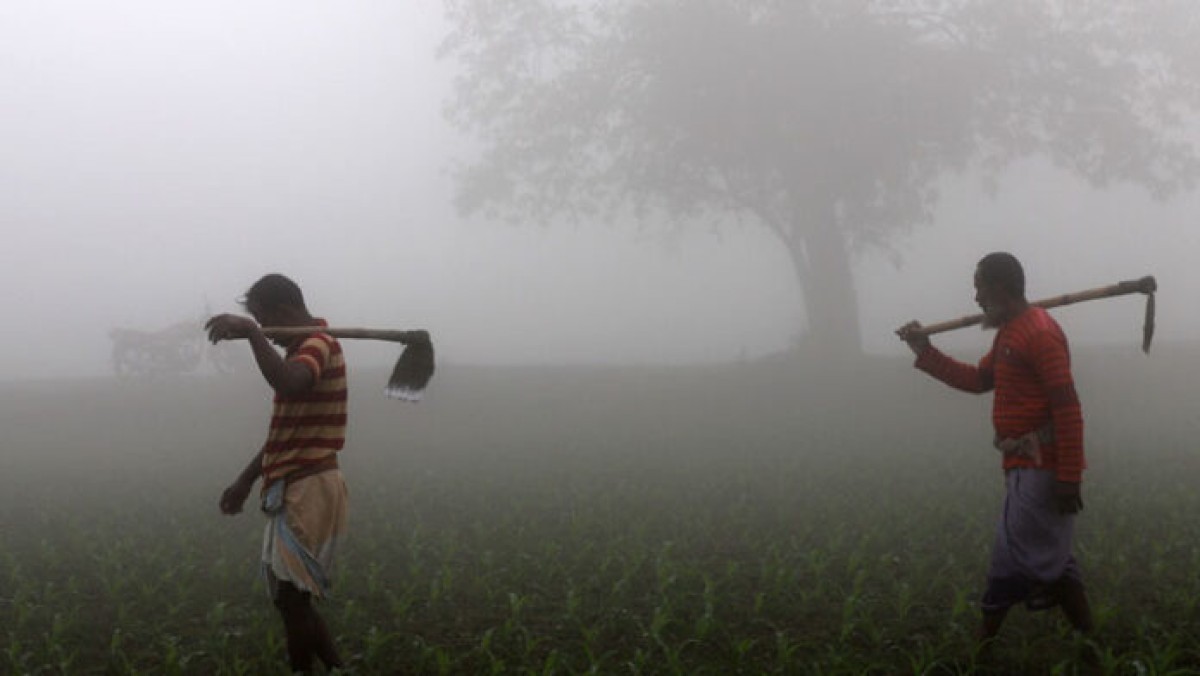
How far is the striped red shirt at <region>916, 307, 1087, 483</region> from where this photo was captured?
5.30 metres

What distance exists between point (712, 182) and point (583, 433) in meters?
8.91

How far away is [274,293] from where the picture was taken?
5195mm

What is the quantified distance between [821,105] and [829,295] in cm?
488

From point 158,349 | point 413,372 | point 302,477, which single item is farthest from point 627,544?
point 158,349

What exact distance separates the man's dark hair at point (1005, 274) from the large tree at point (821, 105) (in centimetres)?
1865

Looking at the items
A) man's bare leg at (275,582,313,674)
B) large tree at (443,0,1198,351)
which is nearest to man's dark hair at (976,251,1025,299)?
man's bare leg at (275,582,313,674)

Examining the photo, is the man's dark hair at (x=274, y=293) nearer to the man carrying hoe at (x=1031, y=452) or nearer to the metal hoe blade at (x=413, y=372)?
the metal hoe blade at (x=413, y=372)

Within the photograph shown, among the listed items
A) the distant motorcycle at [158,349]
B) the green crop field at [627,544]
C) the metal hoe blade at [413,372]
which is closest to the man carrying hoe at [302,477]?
the metal hoe blade at [413,372]

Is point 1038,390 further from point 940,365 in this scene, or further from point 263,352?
point 263,352

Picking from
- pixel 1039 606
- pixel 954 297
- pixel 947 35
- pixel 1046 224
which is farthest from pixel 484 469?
pixel 1046 224

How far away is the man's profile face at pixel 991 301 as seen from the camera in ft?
18.4

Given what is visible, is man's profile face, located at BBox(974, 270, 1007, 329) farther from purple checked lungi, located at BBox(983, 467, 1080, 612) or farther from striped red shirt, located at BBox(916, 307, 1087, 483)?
purple checked lungi, located at BBox(983, 467, 1080, 612)

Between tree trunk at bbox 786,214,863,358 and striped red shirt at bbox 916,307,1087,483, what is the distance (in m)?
20.4

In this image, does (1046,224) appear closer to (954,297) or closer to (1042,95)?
(954,297)
